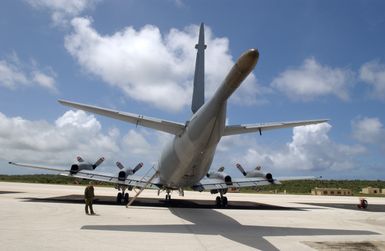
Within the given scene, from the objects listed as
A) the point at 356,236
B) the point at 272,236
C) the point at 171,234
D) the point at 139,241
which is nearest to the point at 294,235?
the point at 272,236

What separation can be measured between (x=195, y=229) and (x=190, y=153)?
3.32m

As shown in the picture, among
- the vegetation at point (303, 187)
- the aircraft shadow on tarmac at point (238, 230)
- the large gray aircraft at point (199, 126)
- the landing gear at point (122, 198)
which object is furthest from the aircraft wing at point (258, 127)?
the vegetation at point (303, 187)

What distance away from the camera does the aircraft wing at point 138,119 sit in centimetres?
1331

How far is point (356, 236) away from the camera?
1283 cm

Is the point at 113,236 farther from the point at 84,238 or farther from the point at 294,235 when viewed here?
the point at 294,235

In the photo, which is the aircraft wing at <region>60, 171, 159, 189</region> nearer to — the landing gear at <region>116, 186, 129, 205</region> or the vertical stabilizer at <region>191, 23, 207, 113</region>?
the landing gear at <region>116, 186, 129, 205</region>

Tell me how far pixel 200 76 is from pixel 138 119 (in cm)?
635

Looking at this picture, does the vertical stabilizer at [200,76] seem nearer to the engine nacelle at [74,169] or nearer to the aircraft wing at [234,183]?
the aircraft wing at [234,183]

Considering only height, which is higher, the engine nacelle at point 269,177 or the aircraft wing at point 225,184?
the engine nacelle at point 269,177

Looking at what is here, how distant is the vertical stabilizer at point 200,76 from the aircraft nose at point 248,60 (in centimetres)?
857

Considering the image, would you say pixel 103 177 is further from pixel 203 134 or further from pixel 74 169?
pixel 203 134

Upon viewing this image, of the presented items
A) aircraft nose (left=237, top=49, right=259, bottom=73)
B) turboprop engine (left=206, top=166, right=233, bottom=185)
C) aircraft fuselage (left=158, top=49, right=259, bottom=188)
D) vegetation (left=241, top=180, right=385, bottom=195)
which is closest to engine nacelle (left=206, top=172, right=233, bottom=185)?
turboprop engine (left=206, top=166, right=233, bottom=185)

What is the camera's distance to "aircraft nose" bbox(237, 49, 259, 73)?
9388 mm

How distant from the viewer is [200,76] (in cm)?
1952
